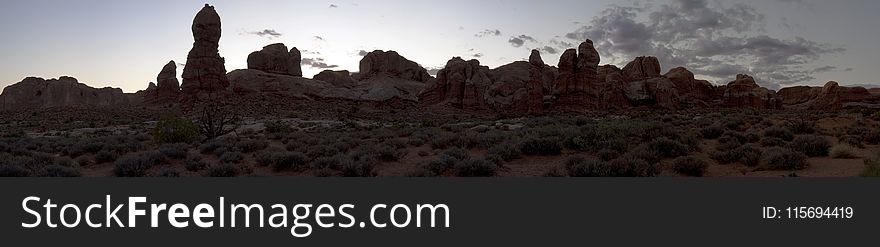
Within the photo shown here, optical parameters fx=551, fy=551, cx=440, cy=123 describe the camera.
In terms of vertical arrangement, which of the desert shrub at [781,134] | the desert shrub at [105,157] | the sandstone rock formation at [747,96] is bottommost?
the desert shrub at [105,157]

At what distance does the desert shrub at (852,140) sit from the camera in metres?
15.5

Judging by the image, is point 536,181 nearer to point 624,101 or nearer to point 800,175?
point 800,175

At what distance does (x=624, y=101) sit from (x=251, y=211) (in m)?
93.7

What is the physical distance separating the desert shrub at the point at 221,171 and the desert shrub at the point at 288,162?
98cm

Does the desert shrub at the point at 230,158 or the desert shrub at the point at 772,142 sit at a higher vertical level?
the desert shrub at the point at 772,142

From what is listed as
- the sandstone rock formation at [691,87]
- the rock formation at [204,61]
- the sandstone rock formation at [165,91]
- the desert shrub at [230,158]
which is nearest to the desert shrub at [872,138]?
the desert shrub at [230,158]

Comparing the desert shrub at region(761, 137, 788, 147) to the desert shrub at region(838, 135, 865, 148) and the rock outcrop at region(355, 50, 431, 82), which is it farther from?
the rock outcrop at region(355, 50, 431, 82)

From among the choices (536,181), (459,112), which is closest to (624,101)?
(459,112)

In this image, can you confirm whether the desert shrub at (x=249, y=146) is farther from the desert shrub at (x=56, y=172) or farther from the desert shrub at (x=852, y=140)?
the desert shrub at (x=852, y=140)

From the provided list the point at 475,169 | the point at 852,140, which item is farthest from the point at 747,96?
the point at 475,169

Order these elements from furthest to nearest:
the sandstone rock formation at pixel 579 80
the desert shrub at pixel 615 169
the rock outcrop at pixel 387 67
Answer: the rock outcrop at pixel 387 67
the sandstone rock formation at pixel 579 80
the desert shrub at pixel 615 169

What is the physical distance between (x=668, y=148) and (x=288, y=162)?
966 cm

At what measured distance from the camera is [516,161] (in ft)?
46.1

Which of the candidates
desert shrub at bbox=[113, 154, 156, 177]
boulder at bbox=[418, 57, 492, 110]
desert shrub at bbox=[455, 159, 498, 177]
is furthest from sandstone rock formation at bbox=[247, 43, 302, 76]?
desert shrub at bbox=[455, 159, 498, 177]
